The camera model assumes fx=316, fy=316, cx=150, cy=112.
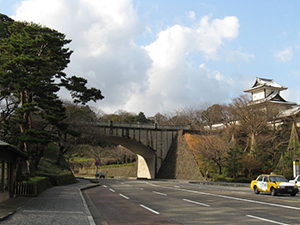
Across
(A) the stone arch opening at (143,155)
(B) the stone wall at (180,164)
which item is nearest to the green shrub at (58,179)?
(B) the stone wall at (180,164)

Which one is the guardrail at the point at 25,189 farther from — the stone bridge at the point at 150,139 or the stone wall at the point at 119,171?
the stone wall at the point at 119,171

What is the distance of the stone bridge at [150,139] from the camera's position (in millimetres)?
57406

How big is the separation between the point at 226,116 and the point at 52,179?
1519 inches

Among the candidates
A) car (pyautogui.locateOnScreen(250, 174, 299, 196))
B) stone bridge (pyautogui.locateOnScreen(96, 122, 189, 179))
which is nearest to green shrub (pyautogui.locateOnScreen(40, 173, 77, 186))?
car (pyautogui.locateOnScreen(250, 174, 299, 196))

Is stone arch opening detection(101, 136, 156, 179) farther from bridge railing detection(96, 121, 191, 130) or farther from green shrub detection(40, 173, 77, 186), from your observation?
green shrub detection(40, 173, 77, 186)

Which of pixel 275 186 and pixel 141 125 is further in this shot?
pixel 141 125

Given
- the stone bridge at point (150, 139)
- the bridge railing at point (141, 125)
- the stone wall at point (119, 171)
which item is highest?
the bridge railing at point (141, 125)

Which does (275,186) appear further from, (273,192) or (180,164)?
(180,164)

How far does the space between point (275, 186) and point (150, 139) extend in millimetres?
39648

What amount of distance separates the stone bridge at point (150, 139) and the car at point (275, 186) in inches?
1435

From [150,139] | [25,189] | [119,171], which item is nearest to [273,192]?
[25,189]

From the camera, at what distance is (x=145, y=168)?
64.1 m

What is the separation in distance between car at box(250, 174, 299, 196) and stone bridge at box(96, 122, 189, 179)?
36437 mm

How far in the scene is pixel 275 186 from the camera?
20625mm
